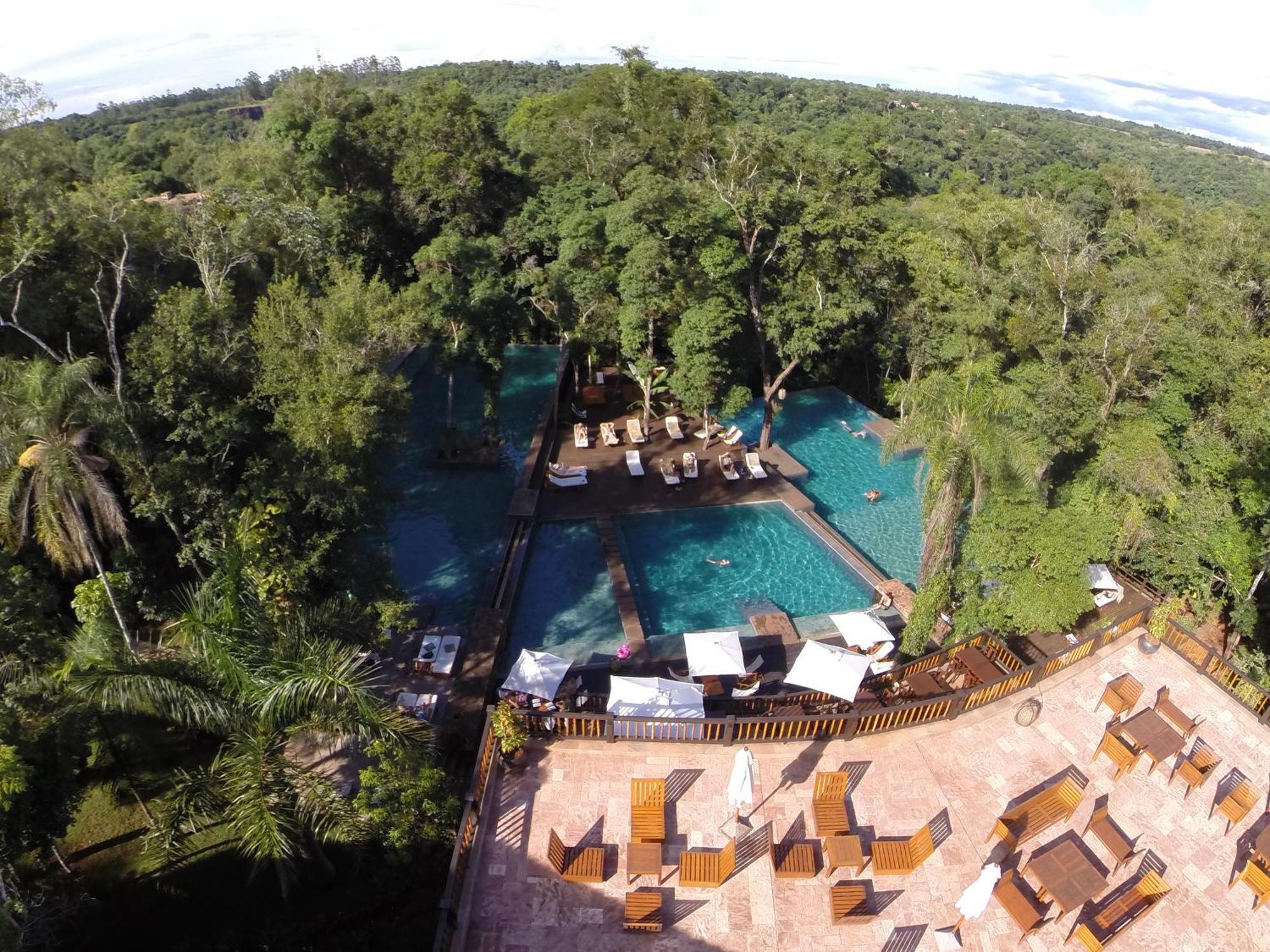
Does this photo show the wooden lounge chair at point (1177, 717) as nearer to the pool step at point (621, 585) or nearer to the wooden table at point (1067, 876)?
the wooden table at point (1067, 876)

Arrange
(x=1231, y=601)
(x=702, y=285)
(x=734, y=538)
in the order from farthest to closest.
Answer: (x=702, y=285)
(x=734, y=538)
(x=1231, y=601)

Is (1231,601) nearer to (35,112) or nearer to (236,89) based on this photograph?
(35,112)

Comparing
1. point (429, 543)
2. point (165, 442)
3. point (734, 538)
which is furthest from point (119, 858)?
point (734, 538)

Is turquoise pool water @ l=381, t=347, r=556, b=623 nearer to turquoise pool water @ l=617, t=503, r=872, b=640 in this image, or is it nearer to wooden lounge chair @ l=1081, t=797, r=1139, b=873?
turquoise pool water @ l=617, t=503, r=872, b=640

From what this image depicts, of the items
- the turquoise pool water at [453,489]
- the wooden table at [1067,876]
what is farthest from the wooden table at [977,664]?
the turquoise pool water at [453,489]

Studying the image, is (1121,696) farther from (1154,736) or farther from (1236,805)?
(1236,805)

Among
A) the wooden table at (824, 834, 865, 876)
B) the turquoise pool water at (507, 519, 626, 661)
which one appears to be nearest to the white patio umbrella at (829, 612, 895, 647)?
the turquoise pool water at (507, 519, 626, 661)

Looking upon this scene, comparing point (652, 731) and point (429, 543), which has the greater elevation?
point (652, 731)
